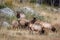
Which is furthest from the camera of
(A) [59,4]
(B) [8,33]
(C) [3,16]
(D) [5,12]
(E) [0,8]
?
(A) [59,4]

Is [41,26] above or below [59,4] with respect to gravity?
above

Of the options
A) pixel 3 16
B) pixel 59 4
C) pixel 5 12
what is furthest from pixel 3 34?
pixel 59 4

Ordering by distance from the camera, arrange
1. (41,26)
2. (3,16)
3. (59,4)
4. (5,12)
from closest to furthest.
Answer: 1. (41,26)
2. (3,16)
3. (5,12)
4. (59,4)

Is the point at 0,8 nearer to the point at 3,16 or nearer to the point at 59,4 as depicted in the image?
the point at 3,16

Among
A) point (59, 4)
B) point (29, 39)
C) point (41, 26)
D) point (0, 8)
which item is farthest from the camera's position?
point (59, 4)

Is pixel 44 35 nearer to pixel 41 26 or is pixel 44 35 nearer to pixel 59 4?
pixel 41 26

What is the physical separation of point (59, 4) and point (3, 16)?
22483 mm

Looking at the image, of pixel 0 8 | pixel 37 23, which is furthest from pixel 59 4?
pixel 37 23

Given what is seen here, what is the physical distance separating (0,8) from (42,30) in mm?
6987

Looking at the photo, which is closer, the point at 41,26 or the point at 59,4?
the point at 41,26

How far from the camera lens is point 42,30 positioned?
42.9ft

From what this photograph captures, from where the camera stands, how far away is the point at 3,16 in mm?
16797

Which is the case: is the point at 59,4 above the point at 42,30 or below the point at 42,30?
below

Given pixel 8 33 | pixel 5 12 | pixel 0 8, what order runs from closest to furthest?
pixel 8 33
pixel 5 12
pixel 0 8
